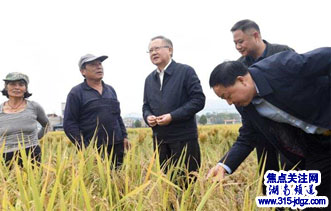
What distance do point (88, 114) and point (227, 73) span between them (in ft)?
5.18

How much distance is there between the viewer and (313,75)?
1525mm

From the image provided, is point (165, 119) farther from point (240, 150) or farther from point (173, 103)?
point (240, 150)

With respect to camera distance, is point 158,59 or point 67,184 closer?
point 67,184

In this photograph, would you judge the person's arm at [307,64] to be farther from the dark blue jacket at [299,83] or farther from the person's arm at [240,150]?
the person's arm at [240,150]

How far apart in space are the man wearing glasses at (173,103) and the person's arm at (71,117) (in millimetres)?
570

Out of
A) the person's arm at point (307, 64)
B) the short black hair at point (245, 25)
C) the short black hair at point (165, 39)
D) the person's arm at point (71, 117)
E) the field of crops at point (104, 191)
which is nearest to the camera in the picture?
the field of crops at point (104, 191)

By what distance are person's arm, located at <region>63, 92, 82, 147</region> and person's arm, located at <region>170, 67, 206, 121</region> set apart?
831 mm

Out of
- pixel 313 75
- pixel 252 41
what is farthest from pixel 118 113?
pixel 313 75

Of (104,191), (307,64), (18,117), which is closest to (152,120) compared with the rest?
(104,191)

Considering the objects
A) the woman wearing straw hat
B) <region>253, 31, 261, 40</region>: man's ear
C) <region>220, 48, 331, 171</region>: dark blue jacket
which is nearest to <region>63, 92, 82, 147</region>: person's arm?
the woman wearing straw hat

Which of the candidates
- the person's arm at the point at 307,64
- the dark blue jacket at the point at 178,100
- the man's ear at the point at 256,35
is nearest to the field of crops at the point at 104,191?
the person's arm at the point at 307,64

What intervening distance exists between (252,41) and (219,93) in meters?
0.90

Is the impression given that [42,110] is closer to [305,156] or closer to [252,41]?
[252,41]

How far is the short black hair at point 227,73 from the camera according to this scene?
1514 mm
